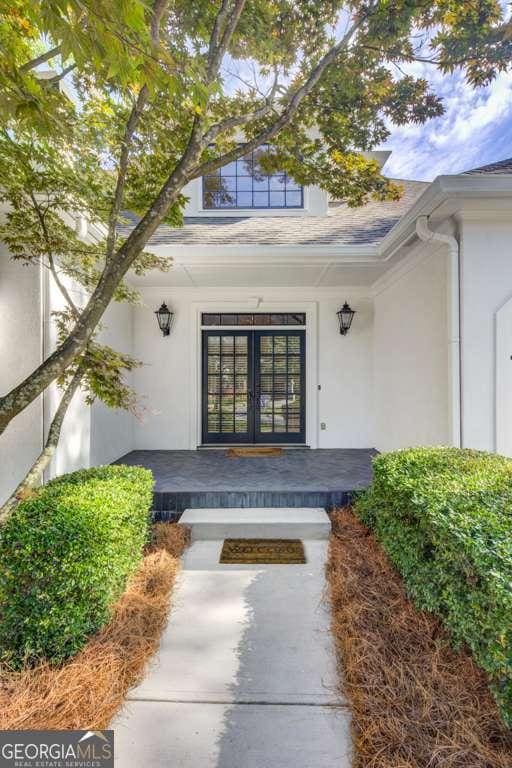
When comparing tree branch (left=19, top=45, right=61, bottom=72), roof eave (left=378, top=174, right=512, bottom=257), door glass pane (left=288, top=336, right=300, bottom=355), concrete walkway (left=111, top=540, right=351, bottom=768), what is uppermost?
tree branch (left=19, top=45, right=61, bottom=72)

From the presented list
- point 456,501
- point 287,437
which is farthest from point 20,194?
point 287,437

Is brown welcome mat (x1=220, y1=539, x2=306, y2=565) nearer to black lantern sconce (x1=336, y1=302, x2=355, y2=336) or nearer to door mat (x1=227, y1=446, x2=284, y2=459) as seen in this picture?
door mat (x1=227, y1=446, x2=284, y2=459)

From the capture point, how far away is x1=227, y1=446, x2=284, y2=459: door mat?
6.06m

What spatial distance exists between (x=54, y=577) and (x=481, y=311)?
156 inches

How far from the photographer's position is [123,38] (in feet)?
5.10

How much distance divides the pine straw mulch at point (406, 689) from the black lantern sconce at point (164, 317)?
4.89 metres

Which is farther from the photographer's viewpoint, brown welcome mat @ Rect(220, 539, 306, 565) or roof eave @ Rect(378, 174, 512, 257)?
brown welcome mat @ Rect(220, 539, 306, 565)

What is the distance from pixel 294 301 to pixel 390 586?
480 cm

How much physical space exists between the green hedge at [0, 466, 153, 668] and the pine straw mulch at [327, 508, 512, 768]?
1507 millimetres

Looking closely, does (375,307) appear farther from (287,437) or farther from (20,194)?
(20,194)

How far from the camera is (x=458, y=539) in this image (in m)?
1.79

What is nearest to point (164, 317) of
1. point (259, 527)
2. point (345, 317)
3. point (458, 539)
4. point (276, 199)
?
point (276, 199)

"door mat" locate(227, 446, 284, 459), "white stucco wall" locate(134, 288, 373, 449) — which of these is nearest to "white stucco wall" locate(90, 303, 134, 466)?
"white stucco wall" locate(134, 288, 373, 449)

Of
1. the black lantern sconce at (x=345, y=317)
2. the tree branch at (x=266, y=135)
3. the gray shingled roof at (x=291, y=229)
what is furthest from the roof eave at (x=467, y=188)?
the black lantern sconce at (x=345, y=317)
